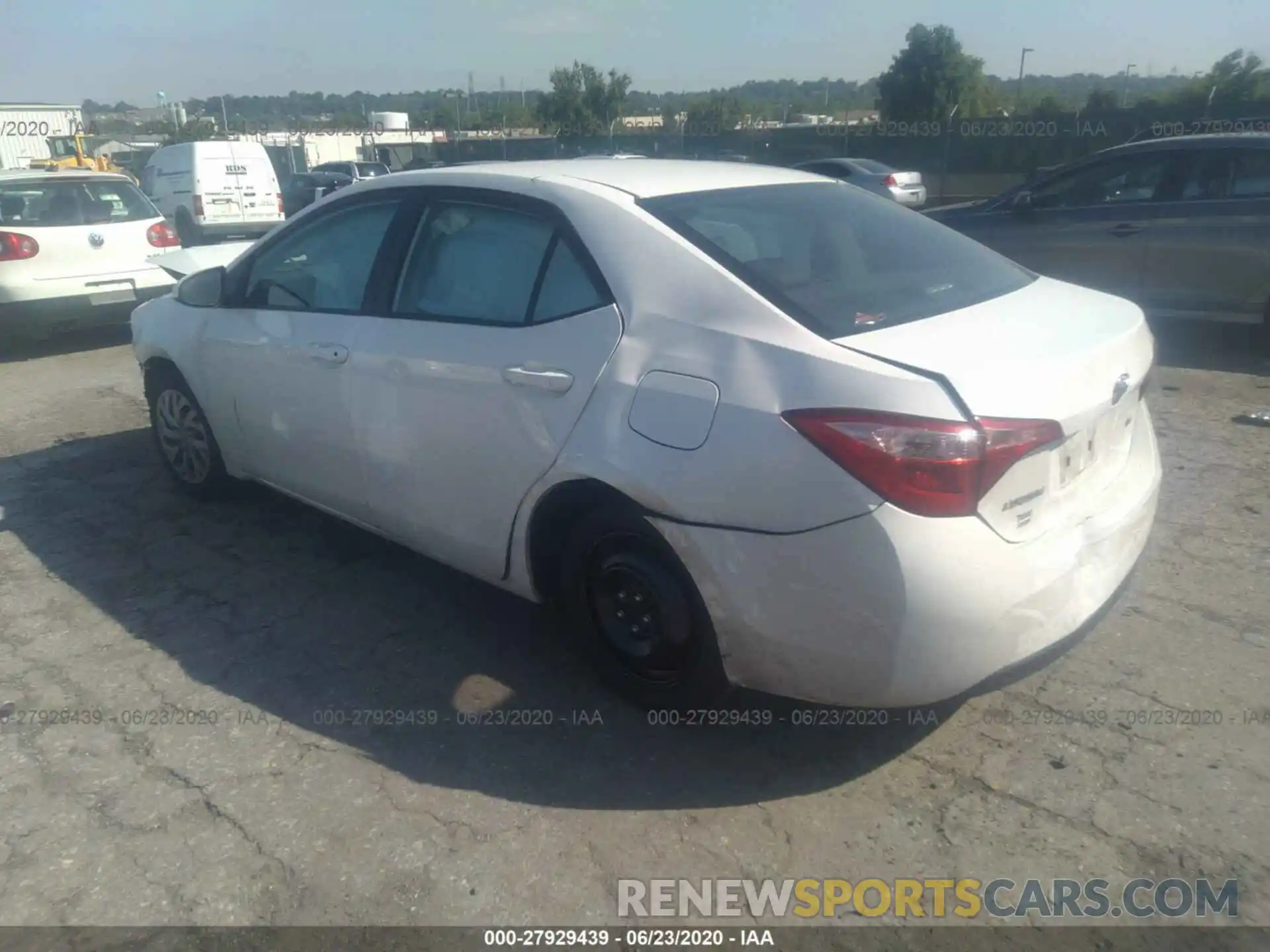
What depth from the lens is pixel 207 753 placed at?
3.13m

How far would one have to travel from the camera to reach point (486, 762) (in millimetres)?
3045

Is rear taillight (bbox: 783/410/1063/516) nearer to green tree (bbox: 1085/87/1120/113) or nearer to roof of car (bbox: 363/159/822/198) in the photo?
roof of car (bbox: 363/159/822/198)

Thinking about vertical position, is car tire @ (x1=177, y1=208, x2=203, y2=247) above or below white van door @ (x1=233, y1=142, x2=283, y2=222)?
below

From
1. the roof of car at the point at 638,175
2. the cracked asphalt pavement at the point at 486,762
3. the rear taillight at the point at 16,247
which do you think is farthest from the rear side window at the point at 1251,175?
the rear taillight at the point at 16,247

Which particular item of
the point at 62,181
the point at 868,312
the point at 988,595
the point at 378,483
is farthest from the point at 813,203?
the point at 62,181

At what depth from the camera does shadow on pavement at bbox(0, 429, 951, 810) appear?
2992mm

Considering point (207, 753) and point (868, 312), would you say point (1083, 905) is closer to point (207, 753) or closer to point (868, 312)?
point (868, 312)

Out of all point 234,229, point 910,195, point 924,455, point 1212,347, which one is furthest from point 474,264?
point 910,195

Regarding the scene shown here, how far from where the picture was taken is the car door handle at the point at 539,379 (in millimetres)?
3000

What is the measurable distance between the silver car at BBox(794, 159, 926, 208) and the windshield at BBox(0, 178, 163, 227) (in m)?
13.5

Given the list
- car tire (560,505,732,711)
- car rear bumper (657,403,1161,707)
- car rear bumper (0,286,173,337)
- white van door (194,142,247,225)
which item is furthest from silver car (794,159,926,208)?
car rear bumper (657,403,1161,707)

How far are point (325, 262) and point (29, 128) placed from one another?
122ft

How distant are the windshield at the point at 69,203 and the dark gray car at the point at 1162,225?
798 cm

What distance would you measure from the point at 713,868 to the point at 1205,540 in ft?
9.65
